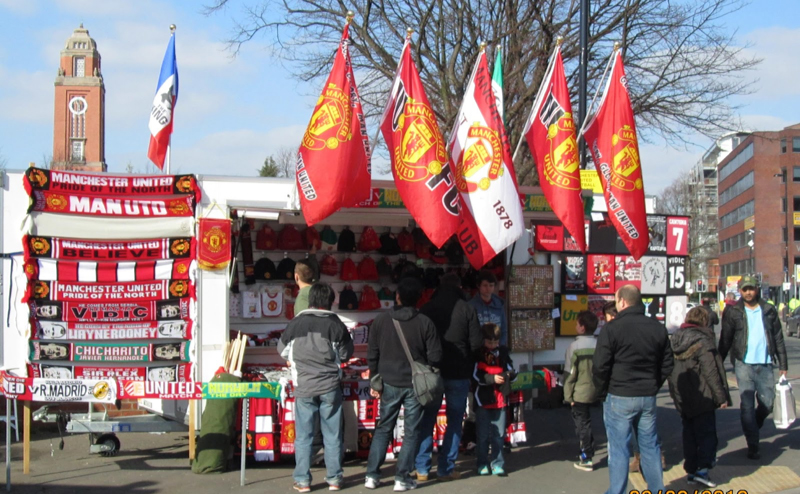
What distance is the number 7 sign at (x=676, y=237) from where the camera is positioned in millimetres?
10000

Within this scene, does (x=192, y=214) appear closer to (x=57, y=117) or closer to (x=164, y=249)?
(x=164, y=249)

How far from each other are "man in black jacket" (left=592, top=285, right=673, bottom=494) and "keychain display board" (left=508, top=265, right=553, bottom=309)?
10.7 ft

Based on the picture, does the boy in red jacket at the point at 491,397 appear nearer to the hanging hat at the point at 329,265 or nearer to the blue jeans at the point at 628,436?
the blue jeans at the point at 628,436

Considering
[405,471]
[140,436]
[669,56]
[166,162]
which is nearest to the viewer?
[405,471]

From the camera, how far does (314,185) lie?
7.01 metres

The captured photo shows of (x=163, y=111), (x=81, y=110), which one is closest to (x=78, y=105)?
(x=81, y=110)

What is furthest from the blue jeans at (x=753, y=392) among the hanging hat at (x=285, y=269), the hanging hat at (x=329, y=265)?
the hanging hat at (x=285, y=269)

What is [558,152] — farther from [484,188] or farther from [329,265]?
[329,265]

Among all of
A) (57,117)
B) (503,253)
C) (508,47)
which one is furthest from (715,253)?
(503,253)

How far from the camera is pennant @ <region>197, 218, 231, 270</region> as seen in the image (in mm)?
7598

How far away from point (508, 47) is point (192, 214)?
36.8 feet

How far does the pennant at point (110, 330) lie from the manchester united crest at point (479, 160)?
3.09 metres

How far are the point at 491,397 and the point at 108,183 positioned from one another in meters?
4.24

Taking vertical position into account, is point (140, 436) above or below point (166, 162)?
below
